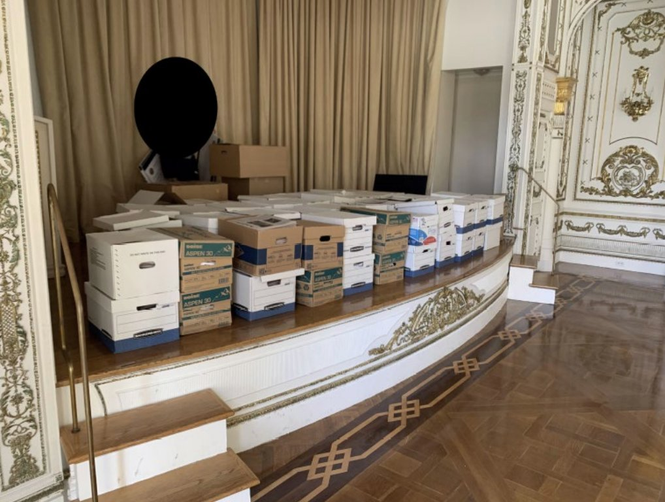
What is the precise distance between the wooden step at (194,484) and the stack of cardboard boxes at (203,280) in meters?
0.59

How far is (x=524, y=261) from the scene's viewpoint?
16.5 feet

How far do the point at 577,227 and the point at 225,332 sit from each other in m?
6.00

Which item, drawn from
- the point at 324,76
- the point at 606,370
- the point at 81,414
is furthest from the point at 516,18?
the point at 81,414

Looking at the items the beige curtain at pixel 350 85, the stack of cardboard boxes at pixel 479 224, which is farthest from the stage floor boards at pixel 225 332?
the beige curtain at pixel 350 85

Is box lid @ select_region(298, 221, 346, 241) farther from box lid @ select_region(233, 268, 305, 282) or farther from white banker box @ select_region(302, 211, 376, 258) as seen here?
box lid @ select_region(233, 268, 305, 282)

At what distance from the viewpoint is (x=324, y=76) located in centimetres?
533

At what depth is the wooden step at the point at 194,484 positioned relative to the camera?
167cm

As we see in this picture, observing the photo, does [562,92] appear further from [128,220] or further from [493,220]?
[128,220]

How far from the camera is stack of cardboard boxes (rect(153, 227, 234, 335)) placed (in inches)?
83.1

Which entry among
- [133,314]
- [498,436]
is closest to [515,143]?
[498,436]

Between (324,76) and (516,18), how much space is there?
2.06m

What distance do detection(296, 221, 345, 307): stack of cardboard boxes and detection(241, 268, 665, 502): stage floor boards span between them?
63 cm

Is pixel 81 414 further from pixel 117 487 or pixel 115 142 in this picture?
pixel 115 142

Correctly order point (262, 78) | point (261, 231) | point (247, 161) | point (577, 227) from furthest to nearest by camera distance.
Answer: point (577, 227) → point (262, 78) → point (247, 161) → point (261, 231)
